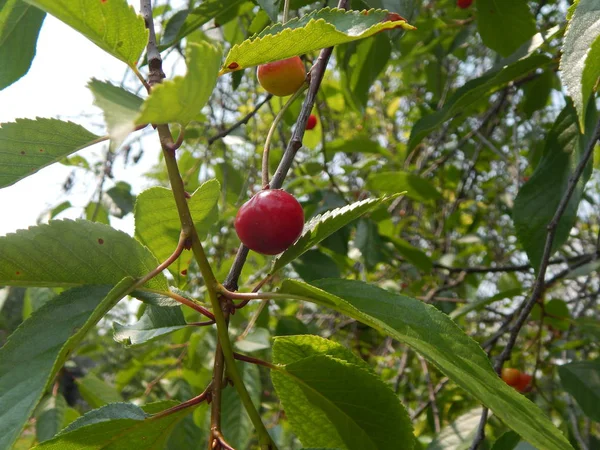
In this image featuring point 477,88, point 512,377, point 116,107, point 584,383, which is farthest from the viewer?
point 512,377

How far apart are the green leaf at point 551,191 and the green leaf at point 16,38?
116cm

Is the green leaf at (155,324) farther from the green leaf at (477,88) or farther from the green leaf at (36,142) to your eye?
the green leaf at (477,88)

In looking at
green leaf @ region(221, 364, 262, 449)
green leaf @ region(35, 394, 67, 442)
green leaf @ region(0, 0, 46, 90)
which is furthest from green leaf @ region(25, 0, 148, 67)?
green leaf @ region(35, 394, 67, 442)

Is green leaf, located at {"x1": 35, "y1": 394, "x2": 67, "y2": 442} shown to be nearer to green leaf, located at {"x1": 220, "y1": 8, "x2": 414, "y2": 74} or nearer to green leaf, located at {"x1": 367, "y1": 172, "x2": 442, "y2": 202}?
green leaf, located at {"x1": 367, "y1": 172, "x2": 442, "y2": 202}

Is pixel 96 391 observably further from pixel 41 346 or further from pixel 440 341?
pixel 440 341

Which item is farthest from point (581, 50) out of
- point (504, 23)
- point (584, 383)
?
point (584, 383)

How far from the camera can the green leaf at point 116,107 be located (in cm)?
44

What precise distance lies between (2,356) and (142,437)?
0.19 metres

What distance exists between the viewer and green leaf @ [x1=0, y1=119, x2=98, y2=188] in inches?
27.4

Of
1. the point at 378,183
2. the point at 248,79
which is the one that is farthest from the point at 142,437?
the point at 248,79

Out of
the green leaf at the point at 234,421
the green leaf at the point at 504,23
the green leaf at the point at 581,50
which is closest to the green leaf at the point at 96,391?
the green leaf at the point at 234,421

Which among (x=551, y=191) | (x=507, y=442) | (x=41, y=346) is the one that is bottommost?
(x=507, y=442)

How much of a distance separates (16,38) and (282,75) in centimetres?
65

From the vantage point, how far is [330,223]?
2.35ft
